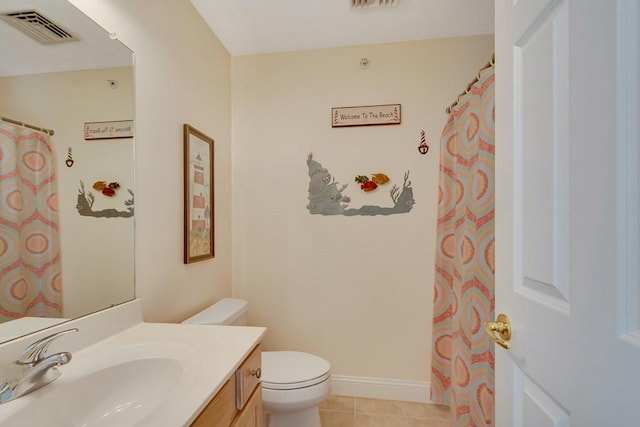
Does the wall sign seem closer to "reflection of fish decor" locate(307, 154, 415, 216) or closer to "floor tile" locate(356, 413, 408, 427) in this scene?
"reflection of fish decor" locate(307, 154, 415, 216)

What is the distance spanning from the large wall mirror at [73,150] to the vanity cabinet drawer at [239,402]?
1.82ft

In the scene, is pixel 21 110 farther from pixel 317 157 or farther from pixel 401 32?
pixel 401 32

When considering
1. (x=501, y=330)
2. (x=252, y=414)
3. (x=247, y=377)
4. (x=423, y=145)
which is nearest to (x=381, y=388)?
(x=252, y=414)

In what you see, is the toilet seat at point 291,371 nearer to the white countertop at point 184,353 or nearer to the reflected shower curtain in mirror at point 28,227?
the white countertop at point 184,353

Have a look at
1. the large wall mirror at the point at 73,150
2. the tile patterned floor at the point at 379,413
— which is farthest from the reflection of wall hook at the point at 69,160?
the tile patterned floor at the point at 379,413

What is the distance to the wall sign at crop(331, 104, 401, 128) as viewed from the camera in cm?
201

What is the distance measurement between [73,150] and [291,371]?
52.6 inches

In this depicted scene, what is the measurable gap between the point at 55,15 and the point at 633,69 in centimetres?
142

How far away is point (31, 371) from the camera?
2.22 feet

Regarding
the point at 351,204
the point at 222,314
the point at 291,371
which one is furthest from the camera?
the point at 351,204

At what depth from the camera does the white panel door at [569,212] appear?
1.32ft

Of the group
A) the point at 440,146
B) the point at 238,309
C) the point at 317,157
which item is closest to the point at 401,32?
the point at 440,146

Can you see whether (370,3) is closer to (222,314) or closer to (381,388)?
(222,314)

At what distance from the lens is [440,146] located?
75.3 inches
